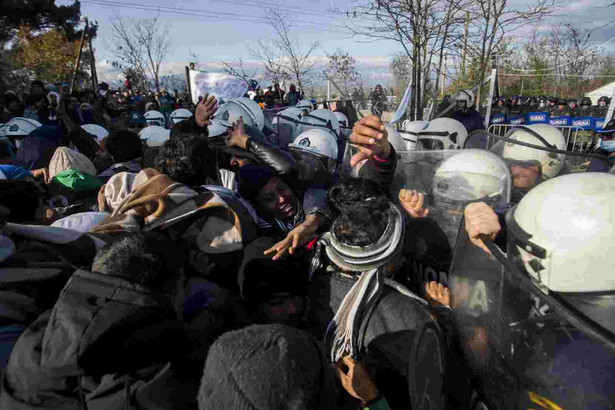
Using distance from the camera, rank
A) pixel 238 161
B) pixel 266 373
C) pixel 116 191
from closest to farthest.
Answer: pixel 266 373, pixel 116 191, pixel 238 161

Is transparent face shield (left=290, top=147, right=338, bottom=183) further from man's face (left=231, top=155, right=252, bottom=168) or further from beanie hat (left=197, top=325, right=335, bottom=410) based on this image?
beanie hat (left=197, top=325, right=335, bottom=410)

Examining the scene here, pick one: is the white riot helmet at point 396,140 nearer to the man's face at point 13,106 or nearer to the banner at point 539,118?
the banner at point 539,118

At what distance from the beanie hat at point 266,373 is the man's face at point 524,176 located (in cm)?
143

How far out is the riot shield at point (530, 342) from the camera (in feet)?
2.80

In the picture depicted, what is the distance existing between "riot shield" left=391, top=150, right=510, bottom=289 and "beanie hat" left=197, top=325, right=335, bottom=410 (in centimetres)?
133

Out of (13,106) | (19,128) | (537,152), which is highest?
(13,106)

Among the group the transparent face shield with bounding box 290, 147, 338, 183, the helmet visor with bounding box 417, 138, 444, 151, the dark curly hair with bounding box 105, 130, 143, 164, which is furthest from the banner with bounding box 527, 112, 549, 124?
the dark curly hair with bounding box 105, 130, 143, 164

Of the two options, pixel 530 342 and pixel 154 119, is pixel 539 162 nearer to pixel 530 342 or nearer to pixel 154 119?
pixel 530 342

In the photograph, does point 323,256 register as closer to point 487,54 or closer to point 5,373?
point 5,373

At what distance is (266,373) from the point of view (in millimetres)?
946

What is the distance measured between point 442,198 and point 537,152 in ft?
1.67

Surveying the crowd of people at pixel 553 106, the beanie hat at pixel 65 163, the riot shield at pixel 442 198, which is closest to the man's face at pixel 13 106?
the beanie hat at pixel 65 163

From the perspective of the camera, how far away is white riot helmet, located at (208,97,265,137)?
5.26 m

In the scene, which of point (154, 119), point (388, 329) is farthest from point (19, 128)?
point (388, 329)
